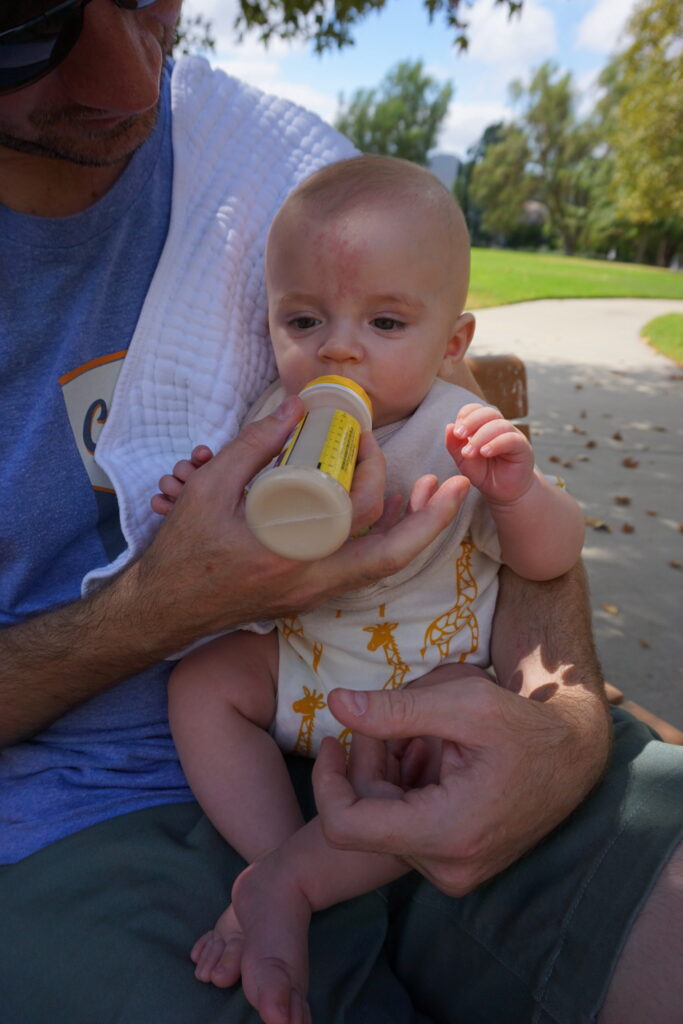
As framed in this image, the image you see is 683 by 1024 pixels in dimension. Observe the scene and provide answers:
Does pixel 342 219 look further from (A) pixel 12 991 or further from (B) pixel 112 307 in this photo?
(A) pixel 12 991

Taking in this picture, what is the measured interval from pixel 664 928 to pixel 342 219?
142 centimetres

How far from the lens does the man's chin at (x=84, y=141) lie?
55.5 inches

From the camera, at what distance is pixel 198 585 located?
133 cm

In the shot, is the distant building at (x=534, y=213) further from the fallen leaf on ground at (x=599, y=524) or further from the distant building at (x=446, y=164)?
the fallen leaf on ground at (x=599, y=524)

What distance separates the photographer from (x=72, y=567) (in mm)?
1614

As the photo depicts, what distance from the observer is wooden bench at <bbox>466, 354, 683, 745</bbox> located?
227 centimetres

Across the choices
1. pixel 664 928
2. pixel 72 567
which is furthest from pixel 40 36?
pixel 664 928

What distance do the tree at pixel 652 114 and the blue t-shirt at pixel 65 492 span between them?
16.0 meters

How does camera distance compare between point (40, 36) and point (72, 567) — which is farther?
point (72, 567)

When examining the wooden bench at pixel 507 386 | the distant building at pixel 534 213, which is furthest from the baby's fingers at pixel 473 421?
the distant building at pixel 534 213

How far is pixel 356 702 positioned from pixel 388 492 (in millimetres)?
533

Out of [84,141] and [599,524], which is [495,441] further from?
[599,524]

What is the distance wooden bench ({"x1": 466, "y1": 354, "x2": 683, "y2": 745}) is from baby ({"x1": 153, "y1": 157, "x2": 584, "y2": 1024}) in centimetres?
66

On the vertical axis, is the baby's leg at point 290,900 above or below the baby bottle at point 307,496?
below
